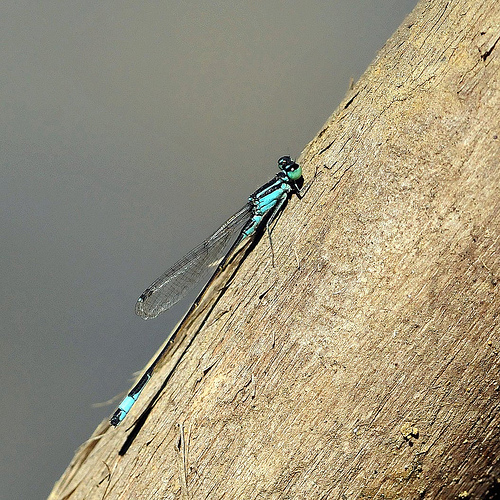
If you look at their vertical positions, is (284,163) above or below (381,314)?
above

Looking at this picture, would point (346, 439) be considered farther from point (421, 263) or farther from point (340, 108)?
point (340, 108)

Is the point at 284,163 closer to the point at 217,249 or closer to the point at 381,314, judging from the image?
the point at 217,249

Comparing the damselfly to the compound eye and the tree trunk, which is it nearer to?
the compound eye

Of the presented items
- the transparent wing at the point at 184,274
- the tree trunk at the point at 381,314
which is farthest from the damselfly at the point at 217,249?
the tree trunk at the point at 381,314

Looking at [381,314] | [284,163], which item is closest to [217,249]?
[284,163]

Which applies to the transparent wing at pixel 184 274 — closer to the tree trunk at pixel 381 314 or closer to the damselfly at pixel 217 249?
the damselfly at pixel 217 249
